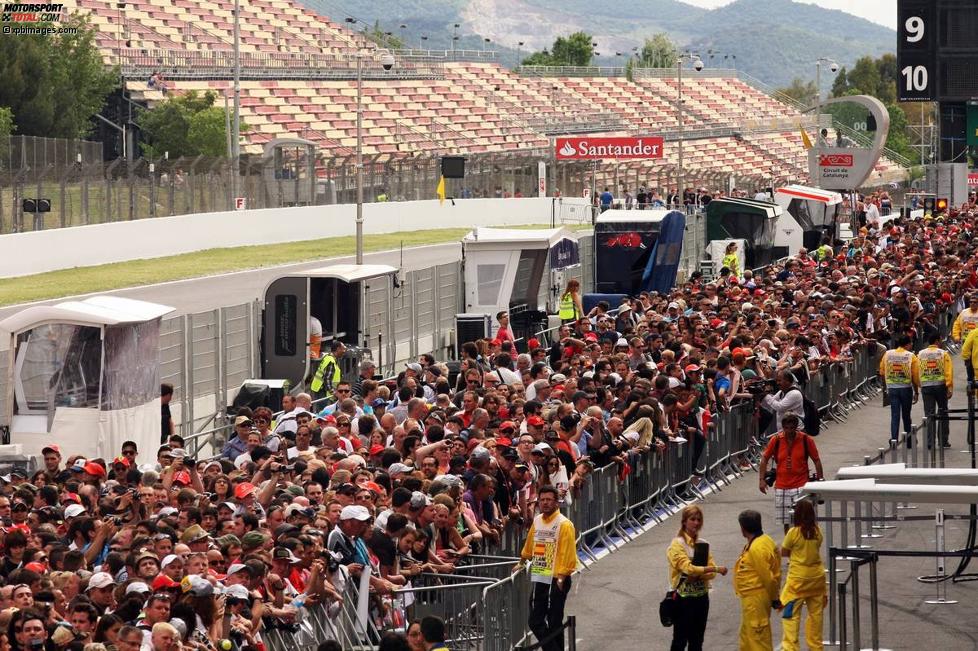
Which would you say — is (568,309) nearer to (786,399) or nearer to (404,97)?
(786,399)

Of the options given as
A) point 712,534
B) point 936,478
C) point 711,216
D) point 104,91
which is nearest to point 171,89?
point 104,91

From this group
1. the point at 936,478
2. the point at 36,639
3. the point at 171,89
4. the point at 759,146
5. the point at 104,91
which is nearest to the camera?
the point at 36,639

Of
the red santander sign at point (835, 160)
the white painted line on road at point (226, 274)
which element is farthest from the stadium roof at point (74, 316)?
the red santander sign at point (835, 160)

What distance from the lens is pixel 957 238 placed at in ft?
130

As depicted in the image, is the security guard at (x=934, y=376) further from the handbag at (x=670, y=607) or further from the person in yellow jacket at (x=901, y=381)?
the handbag at (x=670, y=607)

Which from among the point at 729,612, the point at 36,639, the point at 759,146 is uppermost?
the point at 759,146

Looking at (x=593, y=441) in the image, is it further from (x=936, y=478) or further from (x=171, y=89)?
(x=171, y=89)

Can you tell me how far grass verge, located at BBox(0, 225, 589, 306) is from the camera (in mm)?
37688

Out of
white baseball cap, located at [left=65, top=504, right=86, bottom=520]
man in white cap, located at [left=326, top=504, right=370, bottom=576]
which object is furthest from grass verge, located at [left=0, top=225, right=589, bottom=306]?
man in white cap, located at [left=326, top=504, right=370, bottom=576]

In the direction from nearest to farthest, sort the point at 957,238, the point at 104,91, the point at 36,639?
the point at 36,639 → the point at 957,238 → the point at 104,91

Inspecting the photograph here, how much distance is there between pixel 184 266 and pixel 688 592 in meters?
33.3

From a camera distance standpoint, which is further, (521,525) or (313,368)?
(313,368)

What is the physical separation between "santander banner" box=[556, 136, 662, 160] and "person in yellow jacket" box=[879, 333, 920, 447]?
130 ft

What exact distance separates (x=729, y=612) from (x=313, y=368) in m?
11.0
